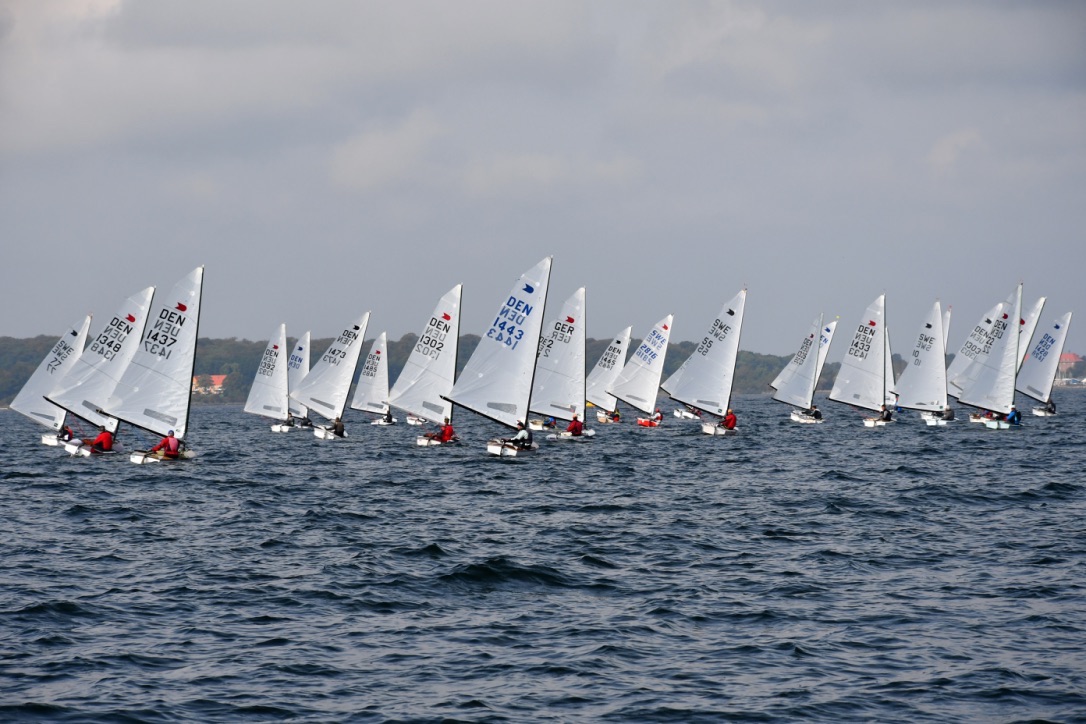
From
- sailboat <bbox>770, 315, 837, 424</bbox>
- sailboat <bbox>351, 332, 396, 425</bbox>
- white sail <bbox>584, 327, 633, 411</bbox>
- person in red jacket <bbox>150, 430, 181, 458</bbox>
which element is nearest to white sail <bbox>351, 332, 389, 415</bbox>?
sailboat <bbox>351, 332, 396, 425</bbox>

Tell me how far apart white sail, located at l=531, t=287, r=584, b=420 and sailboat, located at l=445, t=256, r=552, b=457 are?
7802mm

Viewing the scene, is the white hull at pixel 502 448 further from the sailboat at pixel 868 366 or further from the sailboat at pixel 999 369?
the sailboat at pixel 999 369

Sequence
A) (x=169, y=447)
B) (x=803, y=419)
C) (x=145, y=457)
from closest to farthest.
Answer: (x=145, y=457), (x=169, y=447), (x=803, y=419)

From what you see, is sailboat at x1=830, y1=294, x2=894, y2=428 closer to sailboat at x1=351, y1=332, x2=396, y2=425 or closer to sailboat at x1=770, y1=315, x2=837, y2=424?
sailboat at x1=770, y1=315, x2=837, y2=424

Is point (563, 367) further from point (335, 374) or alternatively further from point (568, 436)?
point (335, 374)

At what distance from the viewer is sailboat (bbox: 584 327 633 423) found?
2616 inches

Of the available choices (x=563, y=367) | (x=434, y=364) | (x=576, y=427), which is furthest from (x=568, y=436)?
(x=434, y=364)

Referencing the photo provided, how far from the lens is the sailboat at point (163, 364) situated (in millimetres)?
35656

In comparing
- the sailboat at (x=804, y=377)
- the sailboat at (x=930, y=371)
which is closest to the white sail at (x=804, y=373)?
the sailboat at (x=804, y=377)

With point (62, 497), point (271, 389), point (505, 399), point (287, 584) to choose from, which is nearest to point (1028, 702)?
point (287, 584)

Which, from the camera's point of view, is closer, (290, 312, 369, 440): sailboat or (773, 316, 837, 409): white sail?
(290, 312, 369, 440): sailboat

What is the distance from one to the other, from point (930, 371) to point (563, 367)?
24.7m

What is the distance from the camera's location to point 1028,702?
37.7 ft

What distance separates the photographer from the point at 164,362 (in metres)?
35.8
